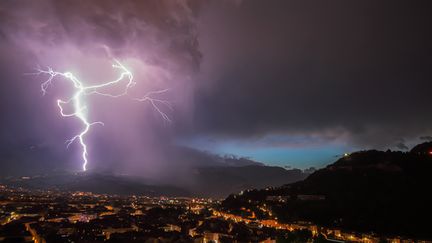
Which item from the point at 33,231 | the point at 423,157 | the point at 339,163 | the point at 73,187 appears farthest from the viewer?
the point at 73,187

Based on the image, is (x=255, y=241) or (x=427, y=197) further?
(x=427, y=197)

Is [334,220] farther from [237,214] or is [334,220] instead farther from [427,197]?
[237,214]

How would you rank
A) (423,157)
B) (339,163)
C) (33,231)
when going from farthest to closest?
1. (339,163)
2. (423,157)
3. (33,231)

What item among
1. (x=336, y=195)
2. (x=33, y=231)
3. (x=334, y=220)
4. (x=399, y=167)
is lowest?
(x=33, y=231)

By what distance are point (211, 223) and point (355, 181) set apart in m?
29.1

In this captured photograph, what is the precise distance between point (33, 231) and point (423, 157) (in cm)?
6685

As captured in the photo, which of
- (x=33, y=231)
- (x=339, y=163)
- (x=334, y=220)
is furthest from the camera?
(x=339, y=163)

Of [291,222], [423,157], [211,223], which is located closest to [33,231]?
[211,223]

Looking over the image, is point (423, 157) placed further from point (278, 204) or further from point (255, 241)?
point (255, 241)

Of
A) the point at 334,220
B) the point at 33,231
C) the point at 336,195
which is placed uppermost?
the point at 336,195

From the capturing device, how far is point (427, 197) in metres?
54.3

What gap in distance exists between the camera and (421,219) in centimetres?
4803

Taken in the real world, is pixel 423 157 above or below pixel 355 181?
above

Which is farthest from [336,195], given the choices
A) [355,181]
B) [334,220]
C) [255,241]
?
[255,241]
